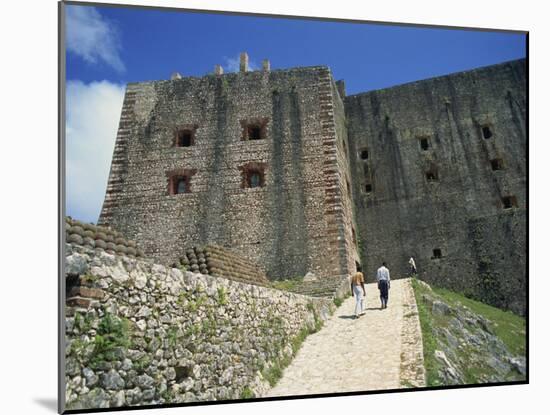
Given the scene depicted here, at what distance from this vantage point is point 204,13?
8.18 m

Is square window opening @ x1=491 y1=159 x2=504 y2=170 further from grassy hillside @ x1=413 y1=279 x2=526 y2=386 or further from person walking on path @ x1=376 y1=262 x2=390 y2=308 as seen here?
person walking on path @ x1=376 y1=262 x2=390 y2=308

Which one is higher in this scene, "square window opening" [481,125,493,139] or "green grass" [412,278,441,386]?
"square window opening" [481,125,493,139]

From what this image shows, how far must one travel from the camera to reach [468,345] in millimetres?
9859

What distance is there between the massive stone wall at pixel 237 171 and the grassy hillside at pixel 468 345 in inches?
122

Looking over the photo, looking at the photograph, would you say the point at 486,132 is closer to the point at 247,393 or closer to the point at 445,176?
the point at 445,176

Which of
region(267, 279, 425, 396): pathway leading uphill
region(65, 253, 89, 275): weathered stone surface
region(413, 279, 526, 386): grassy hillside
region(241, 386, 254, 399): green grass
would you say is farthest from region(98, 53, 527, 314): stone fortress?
region(65, 253, 89, 275): weathered stone surface

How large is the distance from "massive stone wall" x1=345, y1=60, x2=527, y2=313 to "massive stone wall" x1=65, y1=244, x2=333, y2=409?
1001 centimetres

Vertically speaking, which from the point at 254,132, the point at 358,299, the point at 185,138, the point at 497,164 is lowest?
the point at 358,299

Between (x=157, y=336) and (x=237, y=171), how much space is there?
9111mm

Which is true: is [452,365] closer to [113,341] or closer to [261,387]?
[261,387]

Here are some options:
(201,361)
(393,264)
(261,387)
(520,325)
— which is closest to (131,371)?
(201,361)

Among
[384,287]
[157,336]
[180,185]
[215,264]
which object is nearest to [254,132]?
[180,185]

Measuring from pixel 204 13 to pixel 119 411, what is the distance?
18.4 ft

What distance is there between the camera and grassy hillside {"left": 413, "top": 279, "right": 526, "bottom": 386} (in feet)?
28.2
